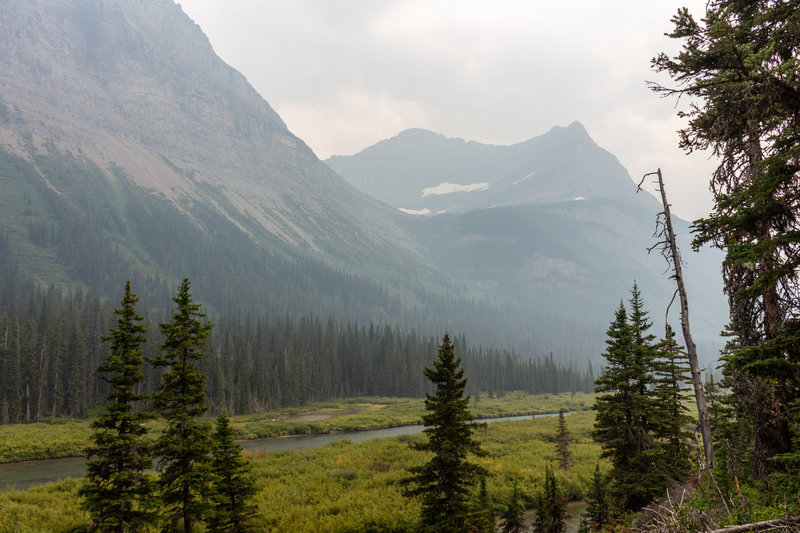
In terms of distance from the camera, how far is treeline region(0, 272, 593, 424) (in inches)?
3292

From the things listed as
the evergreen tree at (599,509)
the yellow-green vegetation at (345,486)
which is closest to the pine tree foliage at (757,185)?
the evergreen tree at (599,509)

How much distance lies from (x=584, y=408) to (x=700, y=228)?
124m

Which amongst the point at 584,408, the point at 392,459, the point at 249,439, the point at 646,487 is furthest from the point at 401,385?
the point at 646,487

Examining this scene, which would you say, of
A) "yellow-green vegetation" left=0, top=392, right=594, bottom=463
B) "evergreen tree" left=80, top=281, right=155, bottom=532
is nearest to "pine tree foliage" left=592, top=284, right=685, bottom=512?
"evergreen tree" left=80, top=281, right=155, bottom=532

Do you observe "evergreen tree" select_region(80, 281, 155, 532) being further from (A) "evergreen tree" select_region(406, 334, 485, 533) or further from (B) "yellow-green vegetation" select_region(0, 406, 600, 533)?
(A) "evergreen tree" select_region(406, 334, 485, 533)

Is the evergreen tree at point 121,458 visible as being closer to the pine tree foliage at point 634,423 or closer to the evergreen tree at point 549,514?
the evergreen tree at point 549,514

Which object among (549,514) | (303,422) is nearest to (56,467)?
(303,422)

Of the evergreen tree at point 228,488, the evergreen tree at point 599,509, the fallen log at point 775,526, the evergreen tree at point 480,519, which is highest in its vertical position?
the fallen log at point 775,526

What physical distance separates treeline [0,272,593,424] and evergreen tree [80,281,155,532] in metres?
29.4

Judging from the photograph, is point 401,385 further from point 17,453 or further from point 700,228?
point 700,228

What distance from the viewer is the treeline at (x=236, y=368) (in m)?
83.6

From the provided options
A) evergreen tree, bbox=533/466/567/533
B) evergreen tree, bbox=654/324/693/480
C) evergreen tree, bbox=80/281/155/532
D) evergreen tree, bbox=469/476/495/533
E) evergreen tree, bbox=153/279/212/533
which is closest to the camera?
evergreen tree, bbox=80/281/155/532

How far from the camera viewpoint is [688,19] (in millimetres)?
13117

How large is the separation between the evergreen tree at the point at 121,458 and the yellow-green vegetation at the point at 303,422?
5185 millimetres
